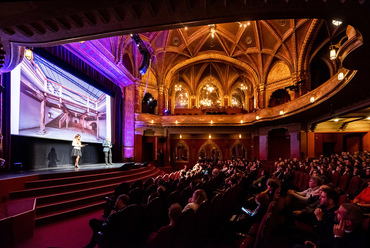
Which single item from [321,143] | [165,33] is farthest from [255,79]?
[165,33]

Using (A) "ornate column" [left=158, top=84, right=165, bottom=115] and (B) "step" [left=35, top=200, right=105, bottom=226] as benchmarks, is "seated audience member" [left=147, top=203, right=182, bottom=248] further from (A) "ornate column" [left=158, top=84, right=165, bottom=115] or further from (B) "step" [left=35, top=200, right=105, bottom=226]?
(A) "ornate column" [left=158, top=84, right=165, bottom=115]

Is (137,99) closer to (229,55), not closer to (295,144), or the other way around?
(229,55)

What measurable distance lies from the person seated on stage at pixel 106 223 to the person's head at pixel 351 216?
2.31 m

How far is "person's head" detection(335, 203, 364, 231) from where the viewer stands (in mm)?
1901

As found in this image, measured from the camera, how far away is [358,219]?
1896 millimetres

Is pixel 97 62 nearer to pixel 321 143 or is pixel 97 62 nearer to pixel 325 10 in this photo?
Result: pixel 325 10

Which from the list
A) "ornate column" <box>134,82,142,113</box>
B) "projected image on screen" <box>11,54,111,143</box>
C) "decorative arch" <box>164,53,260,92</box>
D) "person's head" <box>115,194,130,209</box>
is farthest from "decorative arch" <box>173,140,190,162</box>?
"person's head" <box>115,194,130,209</box>

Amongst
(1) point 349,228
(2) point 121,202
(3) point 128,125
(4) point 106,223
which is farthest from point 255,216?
(3) point 128,125

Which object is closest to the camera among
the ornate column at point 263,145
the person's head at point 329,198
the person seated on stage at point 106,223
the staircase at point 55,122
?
the person seated on stage at point 106,223

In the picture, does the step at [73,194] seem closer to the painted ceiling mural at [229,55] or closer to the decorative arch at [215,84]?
the painted ceiling mural at [229,55]

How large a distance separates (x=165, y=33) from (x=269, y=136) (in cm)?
1261

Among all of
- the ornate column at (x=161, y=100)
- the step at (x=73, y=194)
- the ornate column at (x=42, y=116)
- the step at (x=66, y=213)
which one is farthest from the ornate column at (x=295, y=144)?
the ornate column at (x=42, y=116)

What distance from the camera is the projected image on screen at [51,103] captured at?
6844mm

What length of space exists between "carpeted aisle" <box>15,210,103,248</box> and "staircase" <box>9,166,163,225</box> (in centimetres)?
30
